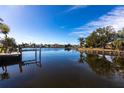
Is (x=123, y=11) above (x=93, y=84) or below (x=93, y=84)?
above

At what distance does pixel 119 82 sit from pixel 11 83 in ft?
13.7

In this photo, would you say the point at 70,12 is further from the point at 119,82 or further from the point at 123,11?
the point at 119,82
